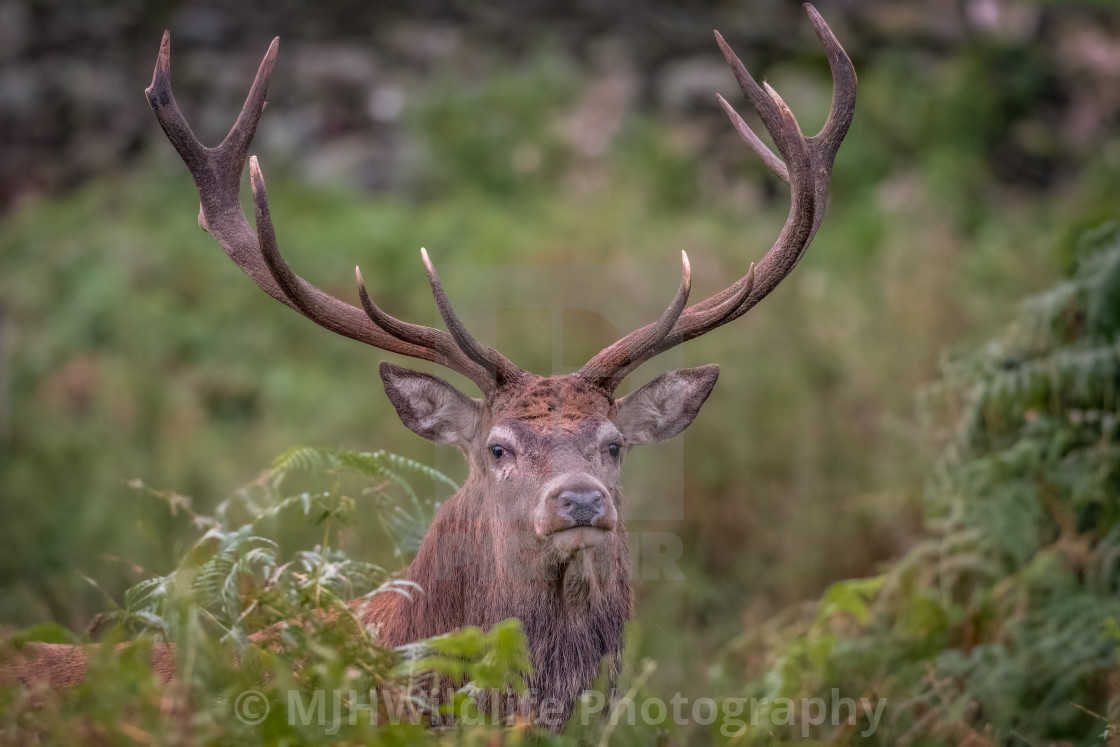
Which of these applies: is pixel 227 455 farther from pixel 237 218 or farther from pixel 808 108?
pixel 808 108

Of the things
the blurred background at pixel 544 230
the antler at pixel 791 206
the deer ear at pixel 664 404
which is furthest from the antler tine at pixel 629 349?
the blurred background at pixel 544 230

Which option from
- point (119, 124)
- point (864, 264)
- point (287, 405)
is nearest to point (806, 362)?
point (864, 264)

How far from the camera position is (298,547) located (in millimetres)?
5777

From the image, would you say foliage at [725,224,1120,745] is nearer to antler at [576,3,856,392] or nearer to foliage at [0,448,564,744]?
antler at [576,3,856,392]

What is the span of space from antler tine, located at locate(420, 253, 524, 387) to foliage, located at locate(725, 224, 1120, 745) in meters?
1.75

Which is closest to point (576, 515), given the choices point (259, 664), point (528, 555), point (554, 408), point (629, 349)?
point (528, 555)

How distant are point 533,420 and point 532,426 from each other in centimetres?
3

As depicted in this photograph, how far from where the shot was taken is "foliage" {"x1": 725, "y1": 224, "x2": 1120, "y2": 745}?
486 cm

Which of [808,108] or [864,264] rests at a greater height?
[808,108]

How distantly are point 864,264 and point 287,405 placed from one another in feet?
16.6

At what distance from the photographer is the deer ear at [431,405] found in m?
4.28

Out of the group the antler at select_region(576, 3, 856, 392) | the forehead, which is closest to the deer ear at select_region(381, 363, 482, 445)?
the forehead

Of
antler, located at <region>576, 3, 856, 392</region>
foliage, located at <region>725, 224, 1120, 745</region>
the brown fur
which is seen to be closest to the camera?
the brown fur

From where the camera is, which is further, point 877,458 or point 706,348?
point 706,348
